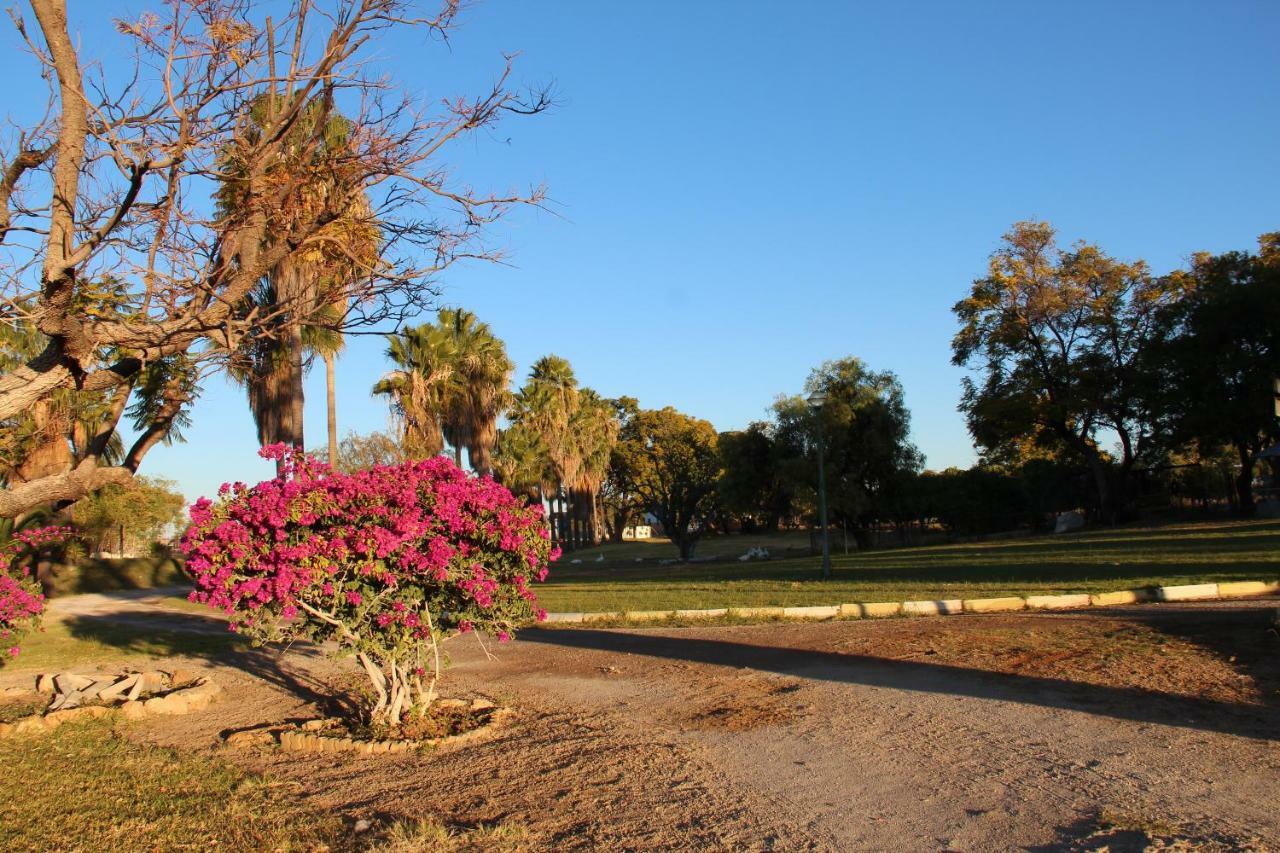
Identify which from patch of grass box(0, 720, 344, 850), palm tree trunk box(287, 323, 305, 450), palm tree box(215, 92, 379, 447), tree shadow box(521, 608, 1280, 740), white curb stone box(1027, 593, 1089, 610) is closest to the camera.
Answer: patch of grass box(0, 720, 344, 850)

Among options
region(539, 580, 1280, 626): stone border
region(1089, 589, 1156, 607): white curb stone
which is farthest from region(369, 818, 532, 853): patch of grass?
region(1089, 589, 1156, 607): white curb stone

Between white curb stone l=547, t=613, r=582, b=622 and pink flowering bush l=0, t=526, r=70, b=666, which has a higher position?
pink flowering bush l=0, t=526, r=70, b=666

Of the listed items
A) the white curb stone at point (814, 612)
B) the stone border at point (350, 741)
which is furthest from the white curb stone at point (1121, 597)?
the stone border at point (350, 741)

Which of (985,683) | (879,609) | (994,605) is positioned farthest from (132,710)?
(994,605)

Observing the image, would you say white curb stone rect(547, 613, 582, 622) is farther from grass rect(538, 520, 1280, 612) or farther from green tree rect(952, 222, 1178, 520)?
green tree rect(952, 222, 1178, 520)

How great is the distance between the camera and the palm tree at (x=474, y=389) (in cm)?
3450

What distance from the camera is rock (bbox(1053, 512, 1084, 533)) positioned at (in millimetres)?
40844

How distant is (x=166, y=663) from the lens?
1378 cm

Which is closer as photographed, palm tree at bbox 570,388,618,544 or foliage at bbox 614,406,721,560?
foliage at bbox 614,406,721,560

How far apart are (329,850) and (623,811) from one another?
5.34ft

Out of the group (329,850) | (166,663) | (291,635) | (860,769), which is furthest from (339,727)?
(166,663)

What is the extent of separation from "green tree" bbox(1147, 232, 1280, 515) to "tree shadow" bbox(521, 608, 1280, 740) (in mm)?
25414

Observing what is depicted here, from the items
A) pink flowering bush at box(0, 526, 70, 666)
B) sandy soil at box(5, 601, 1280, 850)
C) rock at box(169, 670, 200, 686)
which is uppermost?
pink flowering bush at box(0, 526, 70, 666)

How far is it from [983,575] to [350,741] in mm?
14529
